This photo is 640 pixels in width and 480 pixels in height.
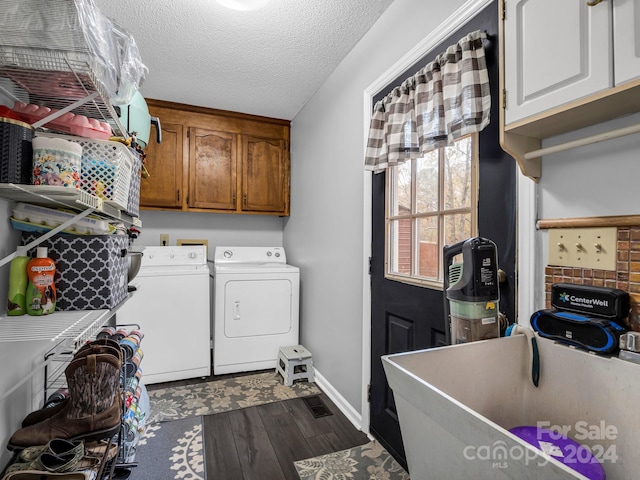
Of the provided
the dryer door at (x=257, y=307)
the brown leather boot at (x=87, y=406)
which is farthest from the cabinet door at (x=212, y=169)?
the brown leather boot at (x=87, y=406)

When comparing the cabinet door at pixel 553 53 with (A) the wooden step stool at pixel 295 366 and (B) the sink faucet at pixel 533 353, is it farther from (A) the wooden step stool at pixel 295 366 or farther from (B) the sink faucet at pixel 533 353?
(A) the wooden step stool at pixel 295 366

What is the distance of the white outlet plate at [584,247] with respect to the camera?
34.5 inches

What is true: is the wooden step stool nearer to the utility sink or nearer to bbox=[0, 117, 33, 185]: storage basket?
the utility sink

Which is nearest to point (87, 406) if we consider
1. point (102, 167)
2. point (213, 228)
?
point (102, 167)

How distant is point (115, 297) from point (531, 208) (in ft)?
5.22

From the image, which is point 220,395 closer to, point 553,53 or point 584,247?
point 584,247

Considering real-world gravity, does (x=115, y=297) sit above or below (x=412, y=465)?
above

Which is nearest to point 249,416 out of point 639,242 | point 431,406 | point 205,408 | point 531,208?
point 205,408

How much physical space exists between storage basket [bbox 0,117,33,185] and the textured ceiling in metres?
1.29

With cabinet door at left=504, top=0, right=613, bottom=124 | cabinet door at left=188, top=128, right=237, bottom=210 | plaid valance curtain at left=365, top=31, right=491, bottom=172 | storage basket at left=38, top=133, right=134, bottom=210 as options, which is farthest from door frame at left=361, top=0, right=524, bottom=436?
cabinet door at left=188, top=128, right=237, bottom=210

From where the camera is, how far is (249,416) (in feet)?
7.11

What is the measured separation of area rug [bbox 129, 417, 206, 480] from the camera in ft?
5.37

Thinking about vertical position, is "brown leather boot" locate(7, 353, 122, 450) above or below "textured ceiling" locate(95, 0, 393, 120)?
below

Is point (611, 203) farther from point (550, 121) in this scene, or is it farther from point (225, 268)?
point (225, 268)
